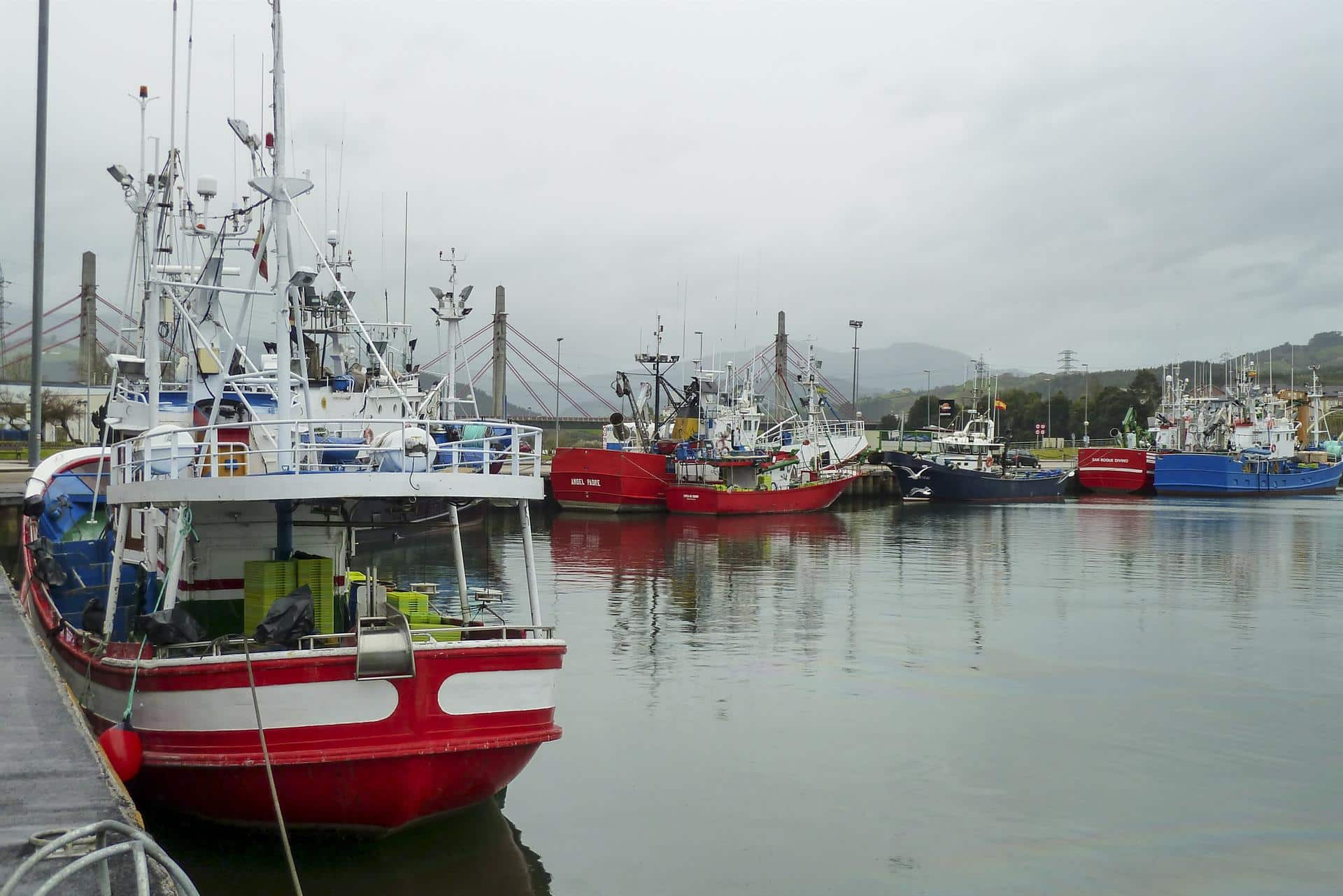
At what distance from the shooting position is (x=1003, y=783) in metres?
11.9

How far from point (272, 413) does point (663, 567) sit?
15894 millimetres

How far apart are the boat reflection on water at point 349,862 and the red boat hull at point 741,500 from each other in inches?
1490

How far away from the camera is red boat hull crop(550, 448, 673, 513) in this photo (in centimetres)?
4772

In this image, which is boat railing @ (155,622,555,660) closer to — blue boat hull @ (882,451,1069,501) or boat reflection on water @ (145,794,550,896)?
boat reflection on water @ (145,794,550,896)

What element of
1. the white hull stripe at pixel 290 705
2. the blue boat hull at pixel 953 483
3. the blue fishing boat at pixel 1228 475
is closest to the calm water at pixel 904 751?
the white hull stripe at pixel 290 705

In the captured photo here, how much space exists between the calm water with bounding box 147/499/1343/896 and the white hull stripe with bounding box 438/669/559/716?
154 cm

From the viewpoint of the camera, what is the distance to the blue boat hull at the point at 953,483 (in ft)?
204

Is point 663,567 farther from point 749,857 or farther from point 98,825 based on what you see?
point 98,825

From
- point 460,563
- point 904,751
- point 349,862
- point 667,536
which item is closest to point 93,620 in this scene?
point 460,563

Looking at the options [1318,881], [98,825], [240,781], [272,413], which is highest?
[272,413]

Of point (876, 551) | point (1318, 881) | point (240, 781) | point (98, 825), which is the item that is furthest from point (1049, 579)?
point (98, 825)

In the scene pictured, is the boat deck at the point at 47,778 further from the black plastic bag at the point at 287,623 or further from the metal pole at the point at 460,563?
the metal pole at the point at 460,563

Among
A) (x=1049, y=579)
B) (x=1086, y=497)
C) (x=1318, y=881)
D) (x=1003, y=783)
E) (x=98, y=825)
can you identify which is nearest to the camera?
(x=98, y=825)

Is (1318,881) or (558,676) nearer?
(1318,881)
